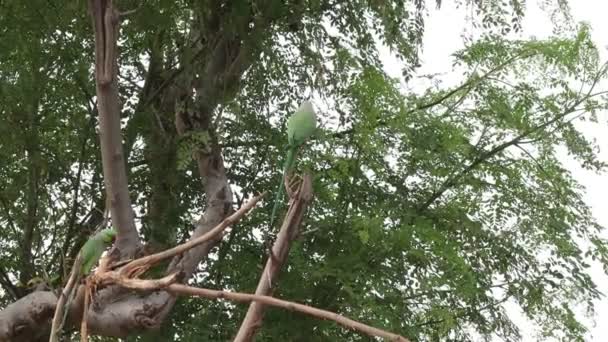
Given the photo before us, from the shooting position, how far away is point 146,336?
2.69 metres

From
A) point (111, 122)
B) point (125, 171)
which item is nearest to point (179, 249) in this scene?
point (111, 122)

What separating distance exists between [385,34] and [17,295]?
143 centimetres

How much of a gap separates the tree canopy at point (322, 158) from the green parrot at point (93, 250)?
1.02m

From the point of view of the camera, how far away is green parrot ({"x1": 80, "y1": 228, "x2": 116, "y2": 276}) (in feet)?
4.71

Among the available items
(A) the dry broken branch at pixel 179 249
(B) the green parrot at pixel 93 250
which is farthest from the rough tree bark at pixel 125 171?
(A) the dry broken branch at pixel 179 249

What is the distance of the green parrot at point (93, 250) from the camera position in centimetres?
144

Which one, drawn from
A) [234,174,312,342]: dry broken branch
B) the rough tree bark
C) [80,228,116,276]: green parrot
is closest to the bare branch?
the rough tree bark

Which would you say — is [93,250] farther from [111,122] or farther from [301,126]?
[111,122]

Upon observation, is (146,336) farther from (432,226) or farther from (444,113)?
(444,113)

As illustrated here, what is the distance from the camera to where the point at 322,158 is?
8.94ft

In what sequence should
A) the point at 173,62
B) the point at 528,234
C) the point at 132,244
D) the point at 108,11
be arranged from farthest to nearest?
the point at 173,62 < the point at 528,234 < the point at 132,244 < the point at 108,11

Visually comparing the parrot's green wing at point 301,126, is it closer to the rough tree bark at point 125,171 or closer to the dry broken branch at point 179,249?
the dry broken branch at point 179,249

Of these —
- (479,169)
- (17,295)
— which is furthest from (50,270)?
(479,169)

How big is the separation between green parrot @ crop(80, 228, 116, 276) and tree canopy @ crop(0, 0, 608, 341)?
3.36 feet
